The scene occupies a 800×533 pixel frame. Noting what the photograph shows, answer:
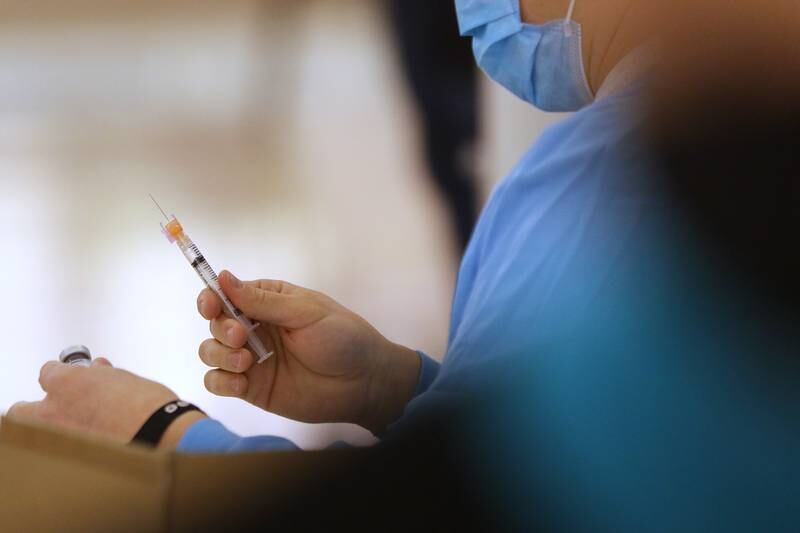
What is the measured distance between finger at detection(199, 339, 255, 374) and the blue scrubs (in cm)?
19

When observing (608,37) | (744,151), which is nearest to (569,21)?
(608,37)

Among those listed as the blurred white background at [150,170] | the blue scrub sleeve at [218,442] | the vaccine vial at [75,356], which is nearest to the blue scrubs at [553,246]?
the blue scrub sleeve at [218,442]

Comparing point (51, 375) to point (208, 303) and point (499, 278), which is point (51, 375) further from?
point (499, 278)

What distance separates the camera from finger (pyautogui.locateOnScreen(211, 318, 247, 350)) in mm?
Result: 863

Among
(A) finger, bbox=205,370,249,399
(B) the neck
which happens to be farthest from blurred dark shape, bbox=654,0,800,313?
(A) finger, bbox=205,370,249,399

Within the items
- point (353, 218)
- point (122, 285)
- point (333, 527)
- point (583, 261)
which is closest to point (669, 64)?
point (583, 261)

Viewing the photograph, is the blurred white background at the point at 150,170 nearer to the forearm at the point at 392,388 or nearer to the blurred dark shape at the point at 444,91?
the blurred dark shape at the point at 444,91

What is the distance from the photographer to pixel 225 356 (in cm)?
89

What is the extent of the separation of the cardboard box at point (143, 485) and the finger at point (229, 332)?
272mm

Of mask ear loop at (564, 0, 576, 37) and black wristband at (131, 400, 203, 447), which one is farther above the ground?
mask ear loop at (564, 0, 576, 37)

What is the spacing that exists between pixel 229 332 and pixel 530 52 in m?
0.51

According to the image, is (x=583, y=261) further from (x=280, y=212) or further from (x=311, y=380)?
(x=280, y=212)

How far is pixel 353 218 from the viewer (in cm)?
137

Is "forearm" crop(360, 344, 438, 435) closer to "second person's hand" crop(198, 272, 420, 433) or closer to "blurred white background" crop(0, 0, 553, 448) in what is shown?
"second person's hand" crop(198, 272, 420, 433)
